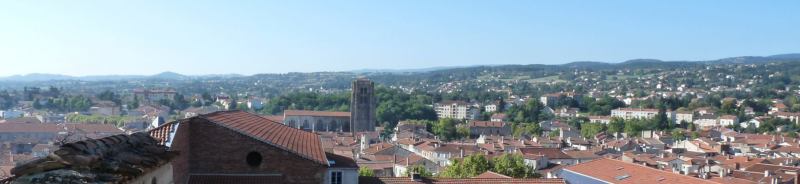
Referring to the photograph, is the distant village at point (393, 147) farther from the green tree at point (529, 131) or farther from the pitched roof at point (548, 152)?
the green tree at point (529, 131)

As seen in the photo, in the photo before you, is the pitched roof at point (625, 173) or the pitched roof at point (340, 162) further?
the pitched roof at point (625, 173)

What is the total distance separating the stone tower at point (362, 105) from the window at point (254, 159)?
92.6m

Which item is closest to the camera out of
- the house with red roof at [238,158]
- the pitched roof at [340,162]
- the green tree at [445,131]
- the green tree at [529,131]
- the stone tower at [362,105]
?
the house with red roof at [238,158]

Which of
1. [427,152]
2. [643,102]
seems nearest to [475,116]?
[643,102]

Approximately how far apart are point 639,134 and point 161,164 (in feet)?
349

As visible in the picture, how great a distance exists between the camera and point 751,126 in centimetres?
12312

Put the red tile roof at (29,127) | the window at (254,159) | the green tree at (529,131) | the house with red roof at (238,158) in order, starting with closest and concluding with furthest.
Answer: the house with red roof at (238,158), the window at (254,159), the red tile roof at (29,127), the green tree at (529,131)

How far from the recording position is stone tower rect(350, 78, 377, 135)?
109m

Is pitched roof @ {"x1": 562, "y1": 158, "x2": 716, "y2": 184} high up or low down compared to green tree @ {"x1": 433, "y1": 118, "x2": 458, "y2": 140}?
up

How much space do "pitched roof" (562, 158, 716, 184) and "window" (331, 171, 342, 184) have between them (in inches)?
597

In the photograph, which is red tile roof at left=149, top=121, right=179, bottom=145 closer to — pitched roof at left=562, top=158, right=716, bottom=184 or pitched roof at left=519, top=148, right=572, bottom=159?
pitched roof at left=562, top=158, right=716, bottom=184

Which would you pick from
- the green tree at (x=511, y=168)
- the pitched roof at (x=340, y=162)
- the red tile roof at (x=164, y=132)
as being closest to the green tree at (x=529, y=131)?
the green tree at (x=511, y=168)

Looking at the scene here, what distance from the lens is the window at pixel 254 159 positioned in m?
16.1

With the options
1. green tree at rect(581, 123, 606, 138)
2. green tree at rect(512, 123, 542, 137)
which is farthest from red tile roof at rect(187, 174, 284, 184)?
green tree at rect(581, 123, 606, 138)
